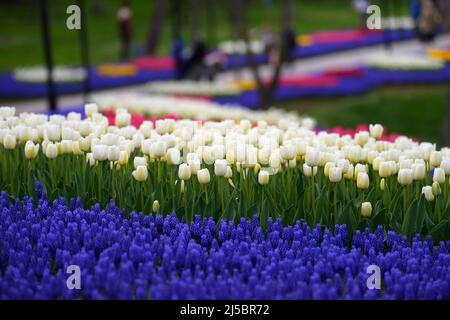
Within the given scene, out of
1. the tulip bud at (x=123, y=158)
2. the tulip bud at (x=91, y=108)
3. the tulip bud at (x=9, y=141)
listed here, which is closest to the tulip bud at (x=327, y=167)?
the tulip bud at (x=123, y=158)

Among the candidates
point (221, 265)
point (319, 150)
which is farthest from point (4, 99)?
point (221, 265)

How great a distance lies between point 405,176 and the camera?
656cm

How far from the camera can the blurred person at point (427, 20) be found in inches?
1230

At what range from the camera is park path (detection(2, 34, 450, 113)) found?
23609 mm

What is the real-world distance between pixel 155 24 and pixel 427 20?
10.2 m

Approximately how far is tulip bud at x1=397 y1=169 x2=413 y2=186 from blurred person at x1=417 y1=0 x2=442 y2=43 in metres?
25.2

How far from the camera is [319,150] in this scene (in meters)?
7.24

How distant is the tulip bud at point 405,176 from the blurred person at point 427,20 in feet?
82.8

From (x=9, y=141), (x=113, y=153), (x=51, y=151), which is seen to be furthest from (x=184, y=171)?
(x=9, y=141)

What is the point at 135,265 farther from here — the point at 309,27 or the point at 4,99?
the point at 309,27

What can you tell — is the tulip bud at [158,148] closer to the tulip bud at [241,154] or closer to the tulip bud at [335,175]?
the tulip bud at [241,154]

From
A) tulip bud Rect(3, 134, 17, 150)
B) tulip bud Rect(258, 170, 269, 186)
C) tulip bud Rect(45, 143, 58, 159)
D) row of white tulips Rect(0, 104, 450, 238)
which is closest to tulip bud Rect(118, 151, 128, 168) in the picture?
row of white tulips Rect(0, 104, 450, 238)

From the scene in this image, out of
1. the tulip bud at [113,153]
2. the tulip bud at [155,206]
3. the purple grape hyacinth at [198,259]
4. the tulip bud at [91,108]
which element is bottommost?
the purple grape hyacinth at [198,259]

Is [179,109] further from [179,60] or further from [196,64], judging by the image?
[179,60]
